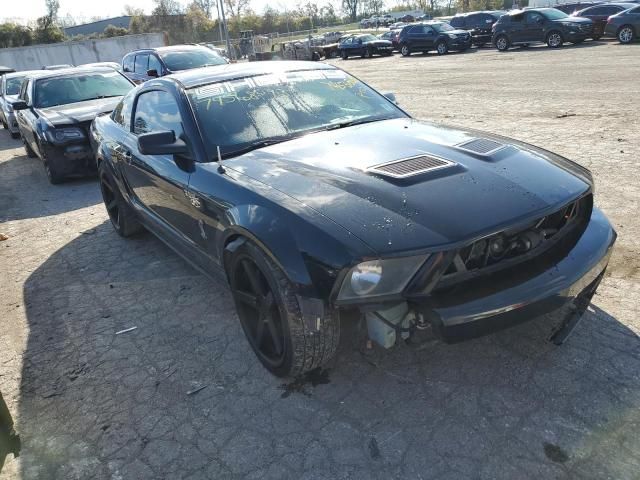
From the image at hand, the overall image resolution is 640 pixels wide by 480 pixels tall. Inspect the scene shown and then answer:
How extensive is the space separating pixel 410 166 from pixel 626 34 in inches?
827

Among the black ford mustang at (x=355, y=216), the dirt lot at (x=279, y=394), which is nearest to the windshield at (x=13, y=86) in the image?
the dirt lot at (x=279, y=394)

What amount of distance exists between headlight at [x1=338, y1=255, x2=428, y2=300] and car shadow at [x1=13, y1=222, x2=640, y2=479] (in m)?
0.43

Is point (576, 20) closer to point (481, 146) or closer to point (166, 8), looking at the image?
point (481, 146)

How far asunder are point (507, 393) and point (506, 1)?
3395 inches

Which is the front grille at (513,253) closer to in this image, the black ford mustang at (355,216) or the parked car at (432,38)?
the black ford mustang at (355,216)

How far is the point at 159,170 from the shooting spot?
366 cm

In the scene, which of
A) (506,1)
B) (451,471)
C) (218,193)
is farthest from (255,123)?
(506,1)

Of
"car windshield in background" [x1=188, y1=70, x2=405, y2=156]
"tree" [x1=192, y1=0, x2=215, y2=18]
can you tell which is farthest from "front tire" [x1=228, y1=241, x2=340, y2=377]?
"tree" [x1=192, y1=0, x2=215, y2=18]

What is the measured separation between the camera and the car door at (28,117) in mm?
8141

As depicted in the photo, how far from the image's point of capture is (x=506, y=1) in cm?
7600

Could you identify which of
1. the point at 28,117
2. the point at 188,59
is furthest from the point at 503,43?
the point at 28,117

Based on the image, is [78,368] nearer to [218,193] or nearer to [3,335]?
[3,335]

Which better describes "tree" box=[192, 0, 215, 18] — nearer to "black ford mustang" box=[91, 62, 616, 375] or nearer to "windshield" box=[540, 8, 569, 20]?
"windshield" box=[540, 8, 569, 20]

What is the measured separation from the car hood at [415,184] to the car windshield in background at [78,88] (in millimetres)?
6578
